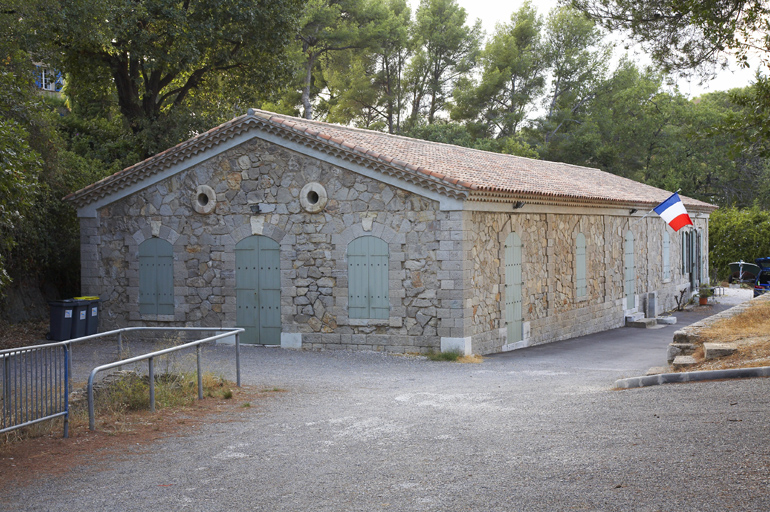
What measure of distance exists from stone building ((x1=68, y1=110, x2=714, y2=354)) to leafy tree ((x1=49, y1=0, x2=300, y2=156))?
5.37m

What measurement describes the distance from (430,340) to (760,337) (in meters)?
5.75

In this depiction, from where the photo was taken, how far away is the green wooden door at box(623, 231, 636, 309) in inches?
846

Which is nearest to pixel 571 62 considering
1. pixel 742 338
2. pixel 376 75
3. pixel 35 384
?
pixel 376 75

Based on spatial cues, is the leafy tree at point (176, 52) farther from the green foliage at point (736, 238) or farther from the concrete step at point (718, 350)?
the green foliage at point (736, 238)

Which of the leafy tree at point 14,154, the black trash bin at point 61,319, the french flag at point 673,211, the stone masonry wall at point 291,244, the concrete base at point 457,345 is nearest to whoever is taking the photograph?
the leafy tree at point 14,154

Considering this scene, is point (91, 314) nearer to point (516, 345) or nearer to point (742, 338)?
point (516, 345)

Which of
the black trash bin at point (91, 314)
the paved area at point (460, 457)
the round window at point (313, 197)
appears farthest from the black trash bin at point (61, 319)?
the paved area at point (460, 457)

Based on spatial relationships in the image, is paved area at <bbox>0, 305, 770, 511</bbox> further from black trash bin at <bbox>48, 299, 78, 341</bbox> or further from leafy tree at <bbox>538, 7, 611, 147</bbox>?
leafy tree at <bbox>538, 7, 611, 147</bbox>

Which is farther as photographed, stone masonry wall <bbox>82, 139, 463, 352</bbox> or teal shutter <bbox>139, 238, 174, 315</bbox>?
teal shutter <bbox>139, 238, 174, 315</bbox>

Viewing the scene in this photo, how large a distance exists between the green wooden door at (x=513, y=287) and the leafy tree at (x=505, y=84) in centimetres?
2687

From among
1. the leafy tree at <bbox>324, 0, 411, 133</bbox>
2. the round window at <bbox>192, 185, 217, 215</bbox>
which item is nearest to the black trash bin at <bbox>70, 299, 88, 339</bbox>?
the round window at <bbox>192, 185, 217, 215</bbox>

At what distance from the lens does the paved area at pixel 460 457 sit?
5176 millimetres

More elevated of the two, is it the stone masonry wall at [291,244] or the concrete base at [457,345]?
the stone masonry wall at [291,244]

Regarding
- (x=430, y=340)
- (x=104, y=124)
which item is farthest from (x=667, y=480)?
(x=104, y=124)
